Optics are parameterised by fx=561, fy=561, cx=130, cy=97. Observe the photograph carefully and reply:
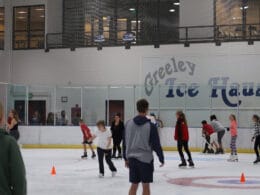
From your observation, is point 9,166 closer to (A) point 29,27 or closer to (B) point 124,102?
(B) point 124,102

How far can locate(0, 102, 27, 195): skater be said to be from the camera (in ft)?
10.1

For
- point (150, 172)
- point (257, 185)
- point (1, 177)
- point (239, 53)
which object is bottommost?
point (257, 185)

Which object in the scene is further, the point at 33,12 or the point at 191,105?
the point at 33,12

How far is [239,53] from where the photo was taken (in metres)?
25.4

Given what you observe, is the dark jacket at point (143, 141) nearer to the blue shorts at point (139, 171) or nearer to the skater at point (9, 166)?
the blue shorts at point (139, 171)

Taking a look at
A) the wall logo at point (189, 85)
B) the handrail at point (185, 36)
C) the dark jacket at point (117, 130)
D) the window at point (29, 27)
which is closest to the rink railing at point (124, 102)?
the wall logo at point (189, 85)

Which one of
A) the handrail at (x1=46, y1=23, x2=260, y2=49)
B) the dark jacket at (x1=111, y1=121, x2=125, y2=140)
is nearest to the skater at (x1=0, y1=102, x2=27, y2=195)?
the dark jacket at (x1=111, y1=121, x2=125, y2=140)

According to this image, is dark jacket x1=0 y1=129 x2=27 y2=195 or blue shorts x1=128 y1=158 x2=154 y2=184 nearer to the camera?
dark jacket x1=0 y1=129 x2=27 y2=195

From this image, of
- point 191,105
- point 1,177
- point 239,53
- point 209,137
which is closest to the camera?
point 1,177

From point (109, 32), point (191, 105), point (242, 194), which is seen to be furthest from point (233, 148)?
point (109, 32)

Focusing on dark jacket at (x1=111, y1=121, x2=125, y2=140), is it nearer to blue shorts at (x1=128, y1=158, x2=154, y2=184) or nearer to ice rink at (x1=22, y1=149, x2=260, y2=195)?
ice rink at (x1=22, y1=149, x2=260, y2=195)

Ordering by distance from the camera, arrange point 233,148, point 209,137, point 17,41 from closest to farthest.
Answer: point 233,148 < point 209,137 < point 17,41

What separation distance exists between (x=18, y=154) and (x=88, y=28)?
2602cm

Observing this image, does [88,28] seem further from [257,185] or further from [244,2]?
[257,185]
